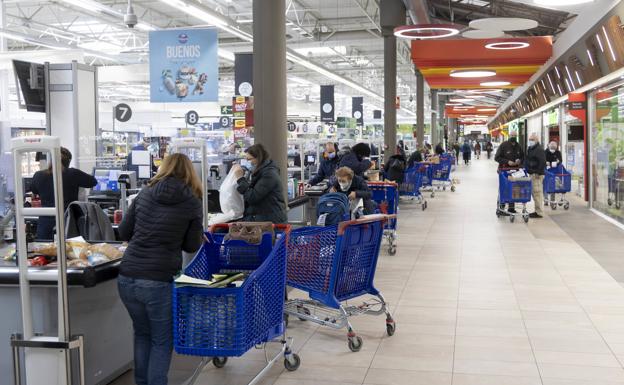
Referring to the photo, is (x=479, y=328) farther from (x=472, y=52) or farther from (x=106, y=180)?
(x=472, y=52)

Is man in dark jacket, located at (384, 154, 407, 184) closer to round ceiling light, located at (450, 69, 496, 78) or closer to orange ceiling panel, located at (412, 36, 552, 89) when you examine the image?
orange ceiling panel, located at (412, 36, 552, 89)

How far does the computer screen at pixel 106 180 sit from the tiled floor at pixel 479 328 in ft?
11.6

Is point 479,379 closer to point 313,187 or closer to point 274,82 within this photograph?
point 274,82

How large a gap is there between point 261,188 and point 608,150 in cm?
917

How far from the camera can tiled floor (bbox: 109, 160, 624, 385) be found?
4.49 meters

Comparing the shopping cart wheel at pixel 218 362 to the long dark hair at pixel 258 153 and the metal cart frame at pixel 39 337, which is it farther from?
the long dark hair at pixel 258 153

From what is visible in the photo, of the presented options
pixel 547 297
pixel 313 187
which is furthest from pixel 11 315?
pixel 313 187

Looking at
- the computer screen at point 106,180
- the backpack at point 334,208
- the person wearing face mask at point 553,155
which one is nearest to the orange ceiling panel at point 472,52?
the person wearing face mask at point 553,155

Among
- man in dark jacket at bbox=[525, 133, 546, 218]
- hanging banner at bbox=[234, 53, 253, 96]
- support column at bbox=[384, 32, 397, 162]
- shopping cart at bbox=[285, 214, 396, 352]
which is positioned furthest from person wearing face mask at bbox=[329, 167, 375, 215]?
support column at bbox=[384, 32, 397, 162]

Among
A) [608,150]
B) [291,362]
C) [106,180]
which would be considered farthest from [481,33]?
[291,362]

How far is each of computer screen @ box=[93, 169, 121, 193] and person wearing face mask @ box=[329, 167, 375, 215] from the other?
110 inches

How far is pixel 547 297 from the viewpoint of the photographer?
6578 millimetres

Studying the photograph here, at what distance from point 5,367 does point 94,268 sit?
0.81 metres

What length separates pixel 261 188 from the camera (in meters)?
5.84
